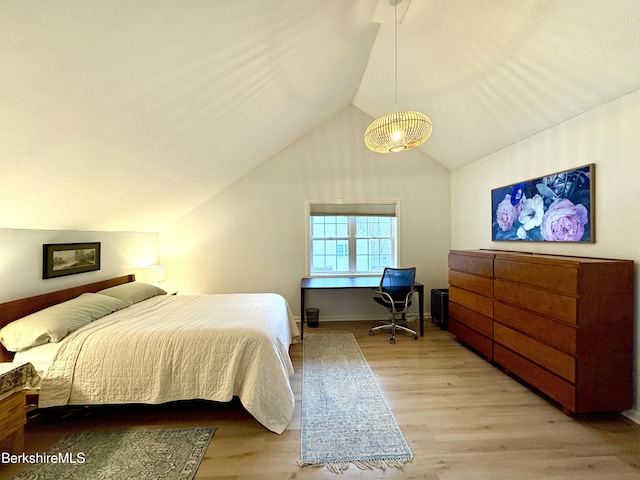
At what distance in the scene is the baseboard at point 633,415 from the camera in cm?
191

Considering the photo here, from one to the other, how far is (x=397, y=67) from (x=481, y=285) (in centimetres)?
260

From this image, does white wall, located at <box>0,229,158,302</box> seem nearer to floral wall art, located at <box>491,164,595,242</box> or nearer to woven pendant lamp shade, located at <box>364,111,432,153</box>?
woven pendant lamp shade, located at <box>364,111,432,153</box>

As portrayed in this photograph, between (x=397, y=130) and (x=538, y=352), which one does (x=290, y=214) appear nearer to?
(x=397, y=130)

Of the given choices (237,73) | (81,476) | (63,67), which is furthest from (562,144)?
(81,476)

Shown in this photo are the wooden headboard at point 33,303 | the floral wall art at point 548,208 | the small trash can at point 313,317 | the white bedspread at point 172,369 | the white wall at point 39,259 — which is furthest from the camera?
the small trash can at point 313,317

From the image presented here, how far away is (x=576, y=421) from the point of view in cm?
195

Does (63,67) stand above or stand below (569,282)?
above

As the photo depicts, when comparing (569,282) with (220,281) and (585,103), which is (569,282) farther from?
(220,281)

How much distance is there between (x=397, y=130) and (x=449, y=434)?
2.31 metres

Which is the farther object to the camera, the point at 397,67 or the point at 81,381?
the point at 397,67

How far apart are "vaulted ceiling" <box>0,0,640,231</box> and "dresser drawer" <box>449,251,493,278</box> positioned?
1.42m

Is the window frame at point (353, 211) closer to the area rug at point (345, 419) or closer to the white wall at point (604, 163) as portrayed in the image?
the white wall at point (604, 163)

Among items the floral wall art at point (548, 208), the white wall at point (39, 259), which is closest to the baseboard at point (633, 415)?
the floral wall art at point (548, 208)

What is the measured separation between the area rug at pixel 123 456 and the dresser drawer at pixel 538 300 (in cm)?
276
